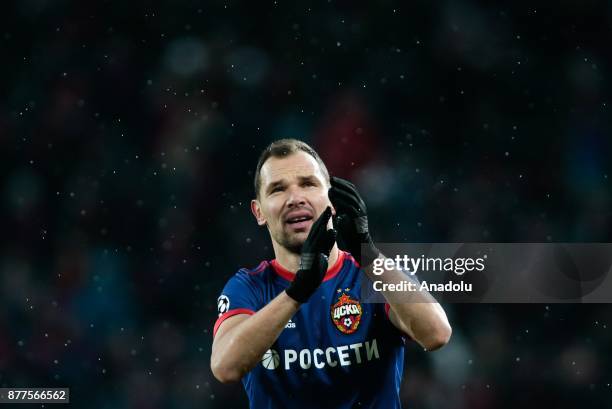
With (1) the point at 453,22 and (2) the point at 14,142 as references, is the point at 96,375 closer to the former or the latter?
(2) the point at 14,142

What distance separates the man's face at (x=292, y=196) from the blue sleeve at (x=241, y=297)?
0.23 metres

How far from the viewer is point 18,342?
641cm

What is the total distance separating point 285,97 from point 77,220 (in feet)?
7.08

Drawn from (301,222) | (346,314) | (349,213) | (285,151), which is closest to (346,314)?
(346,314)

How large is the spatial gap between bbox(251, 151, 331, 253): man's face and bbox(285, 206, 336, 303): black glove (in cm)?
30

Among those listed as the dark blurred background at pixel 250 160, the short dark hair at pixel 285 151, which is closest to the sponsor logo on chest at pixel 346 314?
the short dark hair at pixel 285 151

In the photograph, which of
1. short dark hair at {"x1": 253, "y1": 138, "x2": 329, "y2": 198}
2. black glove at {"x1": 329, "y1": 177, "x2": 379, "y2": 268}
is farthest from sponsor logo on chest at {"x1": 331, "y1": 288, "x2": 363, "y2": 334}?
short dark hair at {"x1": 253, "y1": 138, "x2": 329, "y2": 198}

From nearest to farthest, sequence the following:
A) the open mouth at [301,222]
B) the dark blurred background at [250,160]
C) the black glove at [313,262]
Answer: the black glove at [313,262], the open mouth at [301,222], the dark blurred background at [250,160]

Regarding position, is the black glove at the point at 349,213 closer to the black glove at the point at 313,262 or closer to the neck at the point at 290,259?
the black glove at the point at 313,262

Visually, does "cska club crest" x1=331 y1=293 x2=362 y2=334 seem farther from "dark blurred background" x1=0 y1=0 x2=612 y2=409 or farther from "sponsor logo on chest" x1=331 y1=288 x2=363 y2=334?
"dark blurred background" x1=0 y1=0 x2=612 y2=409

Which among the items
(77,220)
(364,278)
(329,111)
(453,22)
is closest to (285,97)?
(329,111)

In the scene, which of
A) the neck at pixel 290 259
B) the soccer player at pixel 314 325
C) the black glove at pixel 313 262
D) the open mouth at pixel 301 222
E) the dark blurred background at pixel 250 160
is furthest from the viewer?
the dark blurred background at pixel 250 160

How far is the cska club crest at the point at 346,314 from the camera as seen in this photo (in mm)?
3180

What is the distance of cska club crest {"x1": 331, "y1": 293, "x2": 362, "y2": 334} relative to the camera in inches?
125
